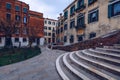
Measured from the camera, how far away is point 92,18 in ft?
59.4

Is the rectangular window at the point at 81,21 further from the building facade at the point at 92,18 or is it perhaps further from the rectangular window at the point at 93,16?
the rectangular window at the point at 93,16

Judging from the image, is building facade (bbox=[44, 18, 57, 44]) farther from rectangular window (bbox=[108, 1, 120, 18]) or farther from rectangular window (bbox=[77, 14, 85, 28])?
rectangular window (bbox=[108, 1, 120, 18])

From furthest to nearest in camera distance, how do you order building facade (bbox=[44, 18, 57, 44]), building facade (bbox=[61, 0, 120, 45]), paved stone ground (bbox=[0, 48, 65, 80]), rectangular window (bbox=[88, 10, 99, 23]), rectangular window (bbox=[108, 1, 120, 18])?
building facade (bbox=[44, 18, 57, 44]), rectangular window (bbox=[88, 10, 99, 23]), building facade (bbox=[61, 0, 120, 45]), rectangular window (bbox=[108, 1, 120, 18]), paved stone ground (bbox=[0, 48, 65, 80])

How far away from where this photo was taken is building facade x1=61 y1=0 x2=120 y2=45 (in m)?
14.1

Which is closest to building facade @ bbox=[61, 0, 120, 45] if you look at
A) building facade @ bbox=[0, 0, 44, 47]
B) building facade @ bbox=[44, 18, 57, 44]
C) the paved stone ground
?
the paved stone ground

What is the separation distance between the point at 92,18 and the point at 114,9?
14.0 feet

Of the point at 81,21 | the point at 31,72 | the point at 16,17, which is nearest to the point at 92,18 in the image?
the point at 81,21

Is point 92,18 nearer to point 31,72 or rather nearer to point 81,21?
point 81,21

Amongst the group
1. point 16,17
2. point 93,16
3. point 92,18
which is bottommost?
point 92,18

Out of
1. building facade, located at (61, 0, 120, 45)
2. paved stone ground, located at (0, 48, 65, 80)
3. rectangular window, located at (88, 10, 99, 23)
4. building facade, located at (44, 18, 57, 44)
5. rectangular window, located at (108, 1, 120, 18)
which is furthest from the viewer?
building facade, located at (44, 18, 57, 44)

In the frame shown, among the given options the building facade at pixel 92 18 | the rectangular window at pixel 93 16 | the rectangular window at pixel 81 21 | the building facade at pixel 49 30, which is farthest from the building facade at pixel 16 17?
the building facade at pixel 49 30

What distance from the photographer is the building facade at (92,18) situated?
14.1m

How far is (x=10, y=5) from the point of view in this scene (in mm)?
35438

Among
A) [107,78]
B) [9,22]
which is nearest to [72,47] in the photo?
[107,78]
